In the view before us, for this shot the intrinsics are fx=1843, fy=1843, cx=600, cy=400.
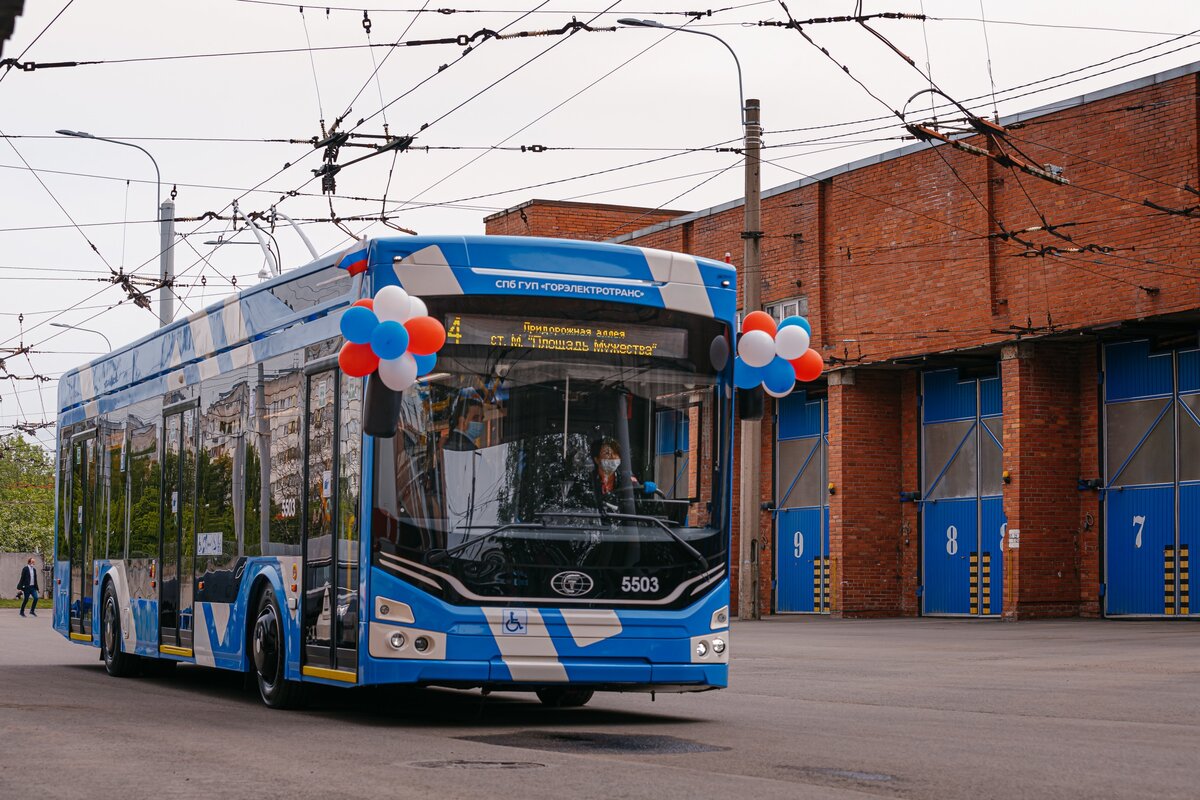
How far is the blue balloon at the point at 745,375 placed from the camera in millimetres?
12742

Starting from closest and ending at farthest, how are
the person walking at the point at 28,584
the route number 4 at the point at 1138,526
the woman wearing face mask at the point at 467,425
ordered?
the woman wearing face mask at the point at 467,425, the route number 4 at the point at 1138,526, the person walking at the point at 28,584

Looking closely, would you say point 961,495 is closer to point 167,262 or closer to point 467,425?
point 167,262

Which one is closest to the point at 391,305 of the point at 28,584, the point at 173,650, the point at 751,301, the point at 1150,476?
the point at 173,650

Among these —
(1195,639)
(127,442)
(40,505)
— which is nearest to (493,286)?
(127,442)

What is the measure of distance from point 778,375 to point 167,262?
22.2 meters

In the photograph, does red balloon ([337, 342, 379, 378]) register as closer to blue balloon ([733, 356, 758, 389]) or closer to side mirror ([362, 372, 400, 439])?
side mirror ([362, 372, 400, 439])

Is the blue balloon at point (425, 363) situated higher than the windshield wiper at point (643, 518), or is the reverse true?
the blue balloon at point (425, 363)

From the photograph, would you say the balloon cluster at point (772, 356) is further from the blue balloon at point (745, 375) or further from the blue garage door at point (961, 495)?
the blue garage door at point (961, 495)

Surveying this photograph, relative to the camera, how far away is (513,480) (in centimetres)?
1185

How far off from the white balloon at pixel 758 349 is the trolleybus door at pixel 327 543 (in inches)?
107

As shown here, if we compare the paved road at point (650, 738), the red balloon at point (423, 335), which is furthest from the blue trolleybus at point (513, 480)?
the paved road at point (650, 738)

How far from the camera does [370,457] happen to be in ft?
38.8

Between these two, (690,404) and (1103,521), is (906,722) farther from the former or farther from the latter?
(1103,521)

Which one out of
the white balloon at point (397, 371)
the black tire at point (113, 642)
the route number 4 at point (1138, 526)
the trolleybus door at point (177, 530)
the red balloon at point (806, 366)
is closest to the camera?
the white balloon at point (397, 371)
